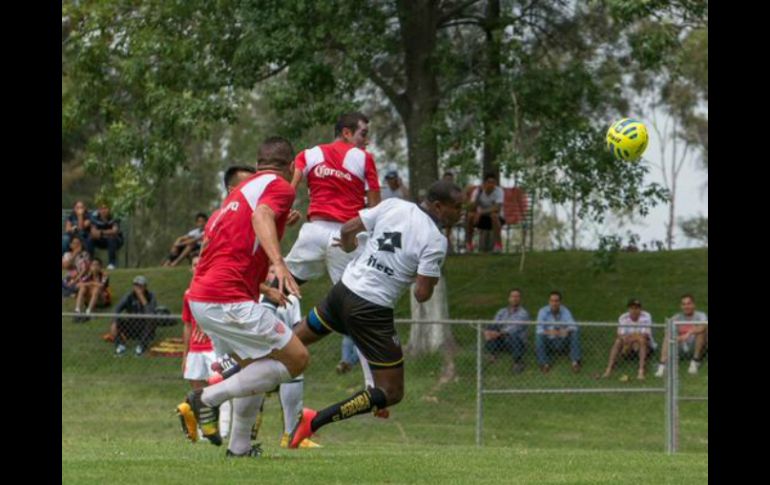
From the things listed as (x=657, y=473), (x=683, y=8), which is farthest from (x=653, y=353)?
(x=657, y=473)

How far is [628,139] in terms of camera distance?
1262cm

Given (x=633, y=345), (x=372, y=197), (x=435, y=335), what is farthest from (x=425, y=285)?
(x=435, y=335)

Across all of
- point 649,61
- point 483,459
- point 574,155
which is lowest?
point 483,459

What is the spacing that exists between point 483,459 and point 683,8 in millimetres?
13860

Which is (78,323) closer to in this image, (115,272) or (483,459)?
(115,272)

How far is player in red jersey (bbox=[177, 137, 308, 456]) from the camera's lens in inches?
353

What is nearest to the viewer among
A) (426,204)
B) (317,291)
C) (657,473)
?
(657,473)

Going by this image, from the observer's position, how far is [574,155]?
23.8m

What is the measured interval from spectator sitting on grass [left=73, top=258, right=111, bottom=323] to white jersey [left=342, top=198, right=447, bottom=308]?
1665 cm

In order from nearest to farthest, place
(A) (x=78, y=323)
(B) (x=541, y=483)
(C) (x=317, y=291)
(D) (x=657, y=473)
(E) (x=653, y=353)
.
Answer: (B) (x=541, y=483) → (D) (x=657, y=473) → (E) (x=653, y=353) → (A) (x=78, y=323) → (C) (x=317, y=291)

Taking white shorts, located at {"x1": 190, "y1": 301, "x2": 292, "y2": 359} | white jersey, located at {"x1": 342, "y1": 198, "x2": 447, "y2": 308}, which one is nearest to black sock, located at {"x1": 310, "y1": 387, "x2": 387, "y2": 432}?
white jersey, located at {"x1": 342, "y1": 198, "x2": 447, "y2": 308}

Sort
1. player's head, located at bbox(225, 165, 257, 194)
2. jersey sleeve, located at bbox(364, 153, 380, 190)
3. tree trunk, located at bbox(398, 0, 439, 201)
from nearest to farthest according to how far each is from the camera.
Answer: player's head, located at bbox(225, 165, 257, 194) → jersey sleeve, located at bbox(364, 153, 380, 190) → tree trunk, located at bbox(398, 0, 439, 201)

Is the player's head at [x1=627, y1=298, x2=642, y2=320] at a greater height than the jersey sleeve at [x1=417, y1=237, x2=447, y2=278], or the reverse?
the jersey sleeve at [x1=417, y1=237, x2=447, y2=278]

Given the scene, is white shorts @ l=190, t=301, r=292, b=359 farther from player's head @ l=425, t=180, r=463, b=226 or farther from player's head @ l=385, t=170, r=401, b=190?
player's head @ l=385, t=170, r=401, b=190
